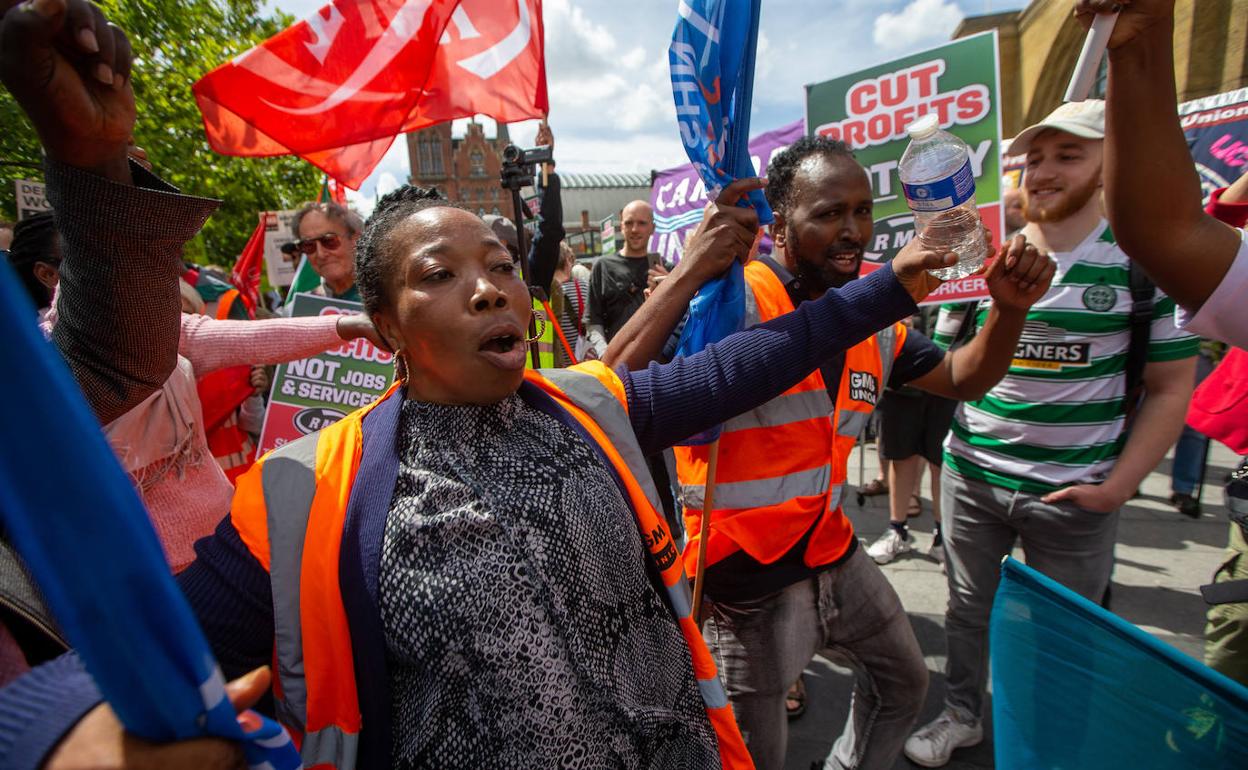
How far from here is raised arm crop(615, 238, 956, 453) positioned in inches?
62.5

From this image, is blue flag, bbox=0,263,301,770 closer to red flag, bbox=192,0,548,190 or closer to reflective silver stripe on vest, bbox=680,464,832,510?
reflective silver stripe on vest, bbox=680,464,832,510

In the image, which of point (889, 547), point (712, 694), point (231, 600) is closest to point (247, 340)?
point (231, 600)

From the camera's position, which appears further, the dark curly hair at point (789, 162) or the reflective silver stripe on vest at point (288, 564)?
the dark curly hair at point (789, 162)

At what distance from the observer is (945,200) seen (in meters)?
1.60

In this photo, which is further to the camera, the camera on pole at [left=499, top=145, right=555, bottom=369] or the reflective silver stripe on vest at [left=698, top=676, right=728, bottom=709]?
the camera on pole at [left=499, top=145, right=555, bottom=369]

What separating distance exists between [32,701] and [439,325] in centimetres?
84

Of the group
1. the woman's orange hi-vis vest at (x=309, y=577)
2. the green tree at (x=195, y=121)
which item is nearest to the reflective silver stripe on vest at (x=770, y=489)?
the woman's orange hi-vis vest at (x=309, y=577)

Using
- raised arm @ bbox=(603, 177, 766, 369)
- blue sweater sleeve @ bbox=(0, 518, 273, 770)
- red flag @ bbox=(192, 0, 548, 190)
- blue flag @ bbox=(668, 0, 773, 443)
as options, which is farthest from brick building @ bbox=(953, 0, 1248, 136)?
blue sweater sleeve @ bbox=(0, 518, 273, 770)

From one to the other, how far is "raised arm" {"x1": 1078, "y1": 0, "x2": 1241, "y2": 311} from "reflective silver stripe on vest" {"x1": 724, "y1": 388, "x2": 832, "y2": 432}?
87 cm

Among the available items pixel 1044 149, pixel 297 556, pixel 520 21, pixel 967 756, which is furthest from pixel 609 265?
pixel 297 556

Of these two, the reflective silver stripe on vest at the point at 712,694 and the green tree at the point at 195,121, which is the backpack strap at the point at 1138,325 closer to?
the reflective silver stripe on vest at the point at 712,694

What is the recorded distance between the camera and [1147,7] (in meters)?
1.03

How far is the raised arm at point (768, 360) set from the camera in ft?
5.21

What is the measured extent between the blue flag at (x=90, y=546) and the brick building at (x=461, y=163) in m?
59.4
